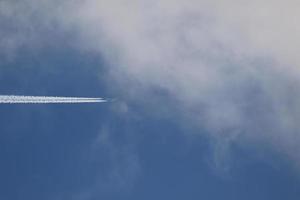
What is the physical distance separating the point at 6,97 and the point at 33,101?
3.03 m

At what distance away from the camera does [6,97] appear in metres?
49.9

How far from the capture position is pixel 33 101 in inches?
1972
